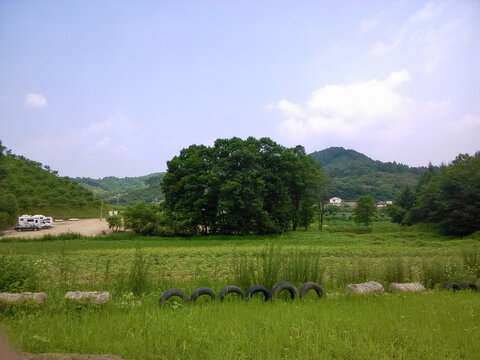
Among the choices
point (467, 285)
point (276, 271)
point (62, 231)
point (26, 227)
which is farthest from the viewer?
point (26, 227)

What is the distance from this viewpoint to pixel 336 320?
4988 millimetres

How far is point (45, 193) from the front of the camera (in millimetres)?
62625

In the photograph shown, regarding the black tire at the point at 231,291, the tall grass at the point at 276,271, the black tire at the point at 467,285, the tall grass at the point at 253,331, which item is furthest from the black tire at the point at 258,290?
the black tire at the point at 467,285

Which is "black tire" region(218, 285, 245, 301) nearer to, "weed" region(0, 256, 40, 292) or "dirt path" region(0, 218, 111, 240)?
"weed" region(0, 256, 40, 292)

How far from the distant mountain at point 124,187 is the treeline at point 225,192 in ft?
116

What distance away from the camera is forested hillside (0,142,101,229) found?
5778cm

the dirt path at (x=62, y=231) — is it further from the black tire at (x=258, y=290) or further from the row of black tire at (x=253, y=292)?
the black tire at (x=258, y=290)

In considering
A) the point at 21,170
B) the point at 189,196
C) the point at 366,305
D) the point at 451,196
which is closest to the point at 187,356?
the point at 366,305

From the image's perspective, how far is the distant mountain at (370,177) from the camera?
105750 mm

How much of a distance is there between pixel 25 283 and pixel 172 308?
11.8 ft

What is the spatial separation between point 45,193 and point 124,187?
44.0 meters

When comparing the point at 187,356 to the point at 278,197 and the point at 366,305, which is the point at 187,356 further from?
the point at 278,197

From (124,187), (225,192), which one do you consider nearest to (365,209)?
(225,192)

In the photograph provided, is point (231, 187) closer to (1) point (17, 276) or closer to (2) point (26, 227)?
(1) point (17, 276)
